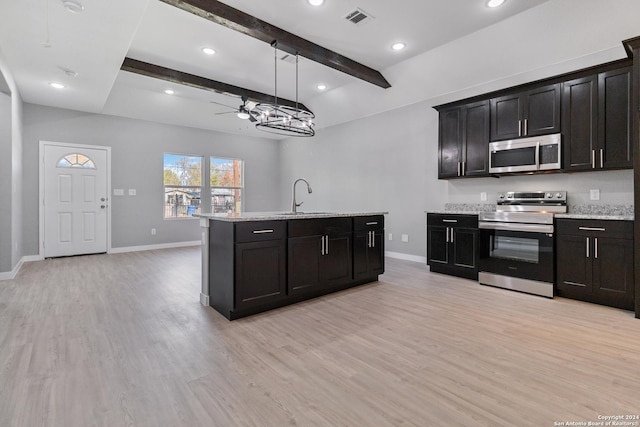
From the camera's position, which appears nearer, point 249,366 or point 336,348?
point 249,366

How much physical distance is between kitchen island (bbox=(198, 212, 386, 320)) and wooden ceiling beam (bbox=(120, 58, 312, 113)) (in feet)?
10.2

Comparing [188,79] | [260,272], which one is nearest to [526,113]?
[260,272]

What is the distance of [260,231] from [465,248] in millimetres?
2905

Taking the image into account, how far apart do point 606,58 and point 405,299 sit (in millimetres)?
3557

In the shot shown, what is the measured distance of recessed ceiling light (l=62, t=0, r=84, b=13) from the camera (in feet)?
8.57

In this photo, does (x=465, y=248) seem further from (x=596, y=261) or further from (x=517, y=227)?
(x=596, y=261)

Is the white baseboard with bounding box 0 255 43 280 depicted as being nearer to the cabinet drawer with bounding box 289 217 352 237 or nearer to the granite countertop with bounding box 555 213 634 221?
the cabinet drawer with bounding box 289 217 352 237

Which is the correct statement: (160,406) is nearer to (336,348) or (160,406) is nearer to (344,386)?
(344,386)

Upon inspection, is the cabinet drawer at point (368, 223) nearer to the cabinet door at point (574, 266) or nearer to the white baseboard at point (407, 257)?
the white baseboard at point (407, 257)

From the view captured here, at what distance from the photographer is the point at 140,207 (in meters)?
6.69

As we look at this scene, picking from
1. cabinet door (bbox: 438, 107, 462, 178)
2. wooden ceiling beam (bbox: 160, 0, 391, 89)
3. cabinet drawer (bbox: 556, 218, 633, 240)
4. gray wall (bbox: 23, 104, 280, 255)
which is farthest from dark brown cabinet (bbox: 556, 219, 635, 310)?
gray wall (bbox: 23, 104, 280, 255)

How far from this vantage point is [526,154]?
385 centimetres

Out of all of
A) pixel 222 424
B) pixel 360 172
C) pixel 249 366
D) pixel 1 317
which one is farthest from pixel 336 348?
pixel 360 172

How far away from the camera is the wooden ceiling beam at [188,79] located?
185 inches
